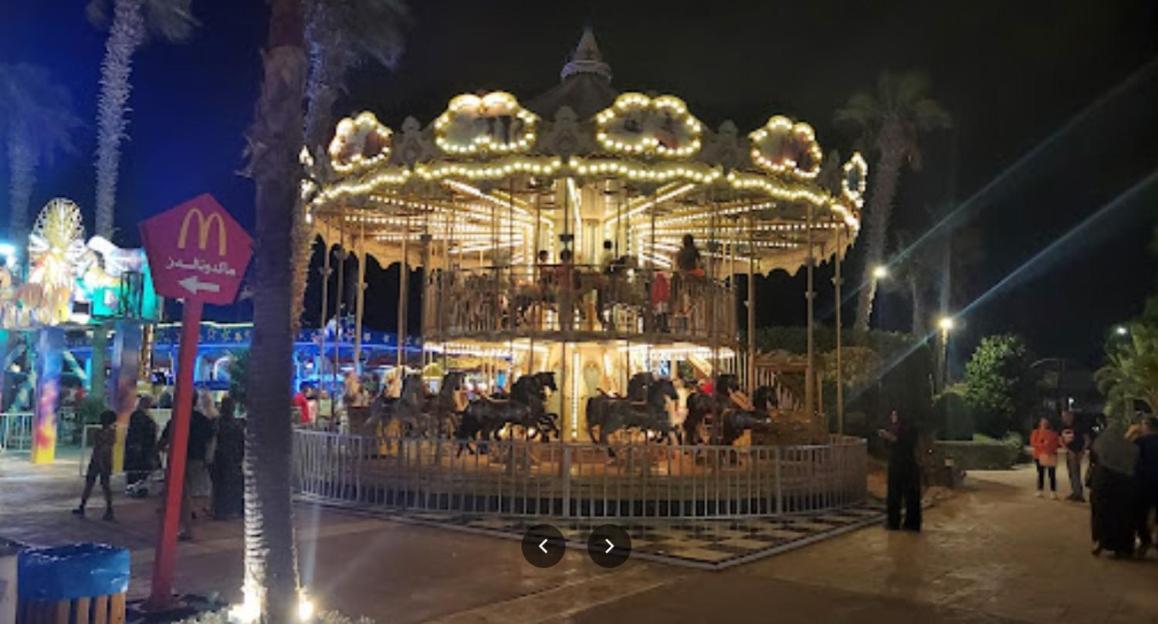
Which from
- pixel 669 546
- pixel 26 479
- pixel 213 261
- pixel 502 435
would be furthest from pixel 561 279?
pixel 26 479

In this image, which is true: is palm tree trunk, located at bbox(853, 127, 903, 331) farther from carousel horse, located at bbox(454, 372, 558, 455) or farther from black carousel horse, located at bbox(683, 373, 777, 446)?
carousel horse, located at bbox(454, 372, 558, 455)

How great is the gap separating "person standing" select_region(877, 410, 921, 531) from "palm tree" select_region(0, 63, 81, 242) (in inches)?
1020

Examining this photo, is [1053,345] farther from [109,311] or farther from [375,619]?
[375,619]

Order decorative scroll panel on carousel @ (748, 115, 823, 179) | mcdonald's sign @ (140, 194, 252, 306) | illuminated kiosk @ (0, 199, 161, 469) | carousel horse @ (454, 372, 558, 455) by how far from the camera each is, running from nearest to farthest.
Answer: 1. mcdonald's sign @ (140, 194, 252, 306)
2. carousel horse @ (454, 372, 558, 455)
3. decorative scroll panel on carousel @ (748, 115, 823, 179)
4. illuminated kiosk @ (0, 199, 161, 469)

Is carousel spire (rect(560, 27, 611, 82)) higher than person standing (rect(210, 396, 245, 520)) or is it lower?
higher

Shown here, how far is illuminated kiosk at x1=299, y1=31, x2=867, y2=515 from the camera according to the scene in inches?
501

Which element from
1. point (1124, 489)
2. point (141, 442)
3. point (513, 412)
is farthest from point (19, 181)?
point (1124, 489)

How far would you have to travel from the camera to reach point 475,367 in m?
23.8

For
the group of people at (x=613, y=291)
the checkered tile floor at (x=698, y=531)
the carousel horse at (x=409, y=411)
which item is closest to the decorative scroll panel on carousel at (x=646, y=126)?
the group of people at (x=613, y=291)

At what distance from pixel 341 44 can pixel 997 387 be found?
79.9 ft

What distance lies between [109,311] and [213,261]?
597 inches

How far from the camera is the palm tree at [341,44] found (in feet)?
84.8

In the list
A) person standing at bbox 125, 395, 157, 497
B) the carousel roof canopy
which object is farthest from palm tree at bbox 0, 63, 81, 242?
person standing at bbox 125, 395, 157, 497

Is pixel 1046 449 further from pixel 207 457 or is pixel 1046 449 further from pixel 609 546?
pixel 207 457
